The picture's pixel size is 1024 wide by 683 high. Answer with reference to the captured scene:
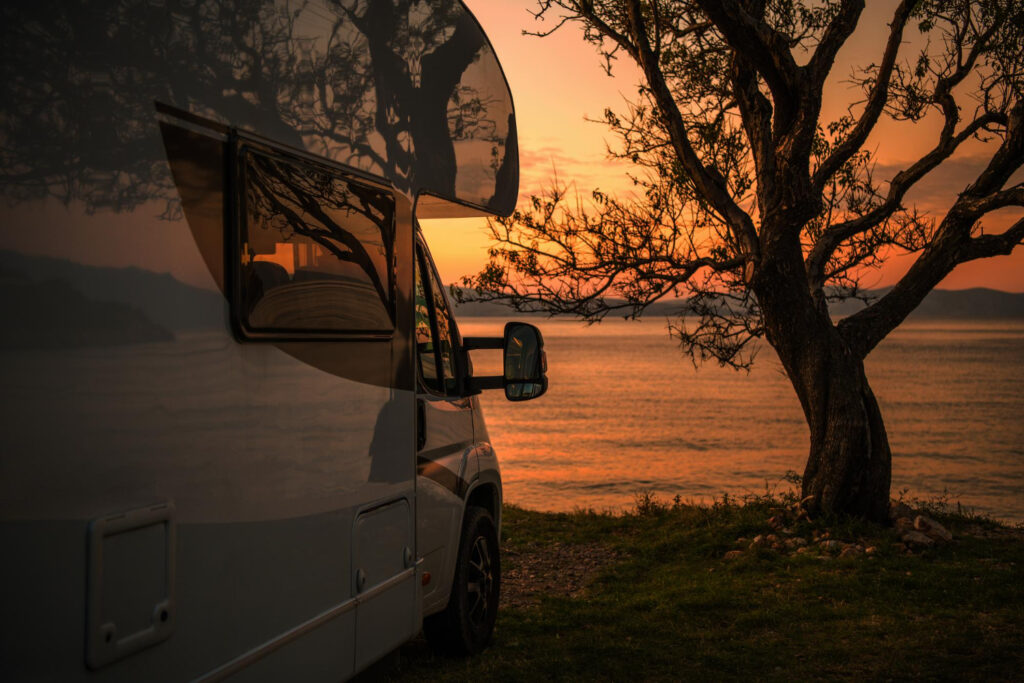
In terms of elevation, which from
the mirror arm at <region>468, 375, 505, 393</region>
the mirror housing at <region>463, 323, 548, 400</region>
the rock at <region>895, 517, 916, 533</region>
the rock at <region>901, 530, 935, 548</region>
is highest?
the mirror housing at <region>463, 323, 548, 400</region>

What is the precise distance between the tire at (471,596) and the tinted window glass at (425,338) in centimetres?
106

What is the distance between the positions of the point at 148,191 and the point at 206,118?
1.28 feet

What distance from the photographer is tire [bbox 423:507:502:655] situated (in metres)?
5.30

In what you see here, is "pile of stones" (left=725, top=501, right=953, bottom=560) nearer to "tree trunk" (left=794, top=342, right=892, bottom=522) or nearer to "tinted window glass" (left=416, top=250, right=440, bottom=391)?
"tree trunk" (left=794, top=342, right=892, bottom=522)

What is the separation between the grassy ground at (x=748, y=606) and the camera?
225 inches

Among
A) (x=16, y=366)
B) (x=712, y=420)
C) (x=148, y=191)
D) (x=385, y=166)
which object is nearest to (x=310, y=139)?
(x=385, y=166)

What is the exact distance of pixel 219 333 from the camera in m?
2.82

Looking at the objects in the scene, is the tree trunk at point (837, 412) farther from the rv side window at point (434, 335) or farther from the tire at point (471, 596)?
the rv side window at point (434, 335)

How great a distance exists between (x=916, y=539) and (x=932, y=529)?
438 mm

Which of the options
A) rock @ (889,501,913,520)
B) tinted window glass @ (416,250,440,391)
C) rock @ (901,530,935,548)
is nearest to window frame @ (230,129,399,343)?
tinted window glass @ (416,250,440,391)

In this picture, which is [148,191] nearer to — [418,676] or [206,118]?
[206,118]

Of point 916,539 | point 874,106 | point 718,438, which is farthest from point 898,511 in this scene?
point 718,438

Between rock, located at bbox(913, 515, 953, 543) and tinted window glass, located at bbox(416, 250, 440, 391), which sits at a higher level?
tinted window glass, located at bbox(416, 250, 440, 391)

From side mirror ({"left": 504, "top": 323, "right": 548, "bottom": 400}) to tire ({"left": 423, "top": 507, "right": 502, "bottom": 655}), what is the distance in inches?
38.1
